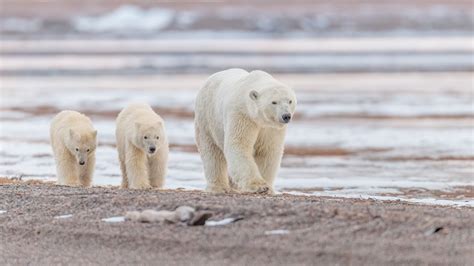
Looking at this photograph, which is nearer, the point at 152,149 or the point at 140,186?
the point at 152,149

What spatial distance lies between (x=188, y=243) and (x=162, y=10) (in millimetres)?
69258

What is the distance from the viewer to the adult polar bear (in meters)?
8.85

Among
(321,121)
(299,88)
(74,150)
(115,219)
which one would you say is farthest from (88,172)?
(299,88)

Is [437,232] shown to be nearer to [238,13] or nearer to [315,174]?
[315,174]

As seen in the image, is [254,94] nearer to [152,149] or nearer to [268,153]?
[268,153]

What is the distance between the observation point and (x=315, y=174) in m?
12.3

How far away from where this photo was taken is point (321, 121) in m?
17.8

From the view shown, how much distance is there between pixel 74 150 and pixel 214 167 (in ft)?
5.08

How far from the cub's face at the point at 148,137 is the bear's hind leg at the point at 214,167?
44 centimetres

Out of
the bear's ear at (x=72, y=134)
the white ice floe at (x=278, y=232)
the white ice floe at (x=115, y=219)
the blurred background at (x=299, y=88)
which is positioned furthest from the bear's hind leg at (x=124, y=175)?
the white ice floe at (x=278, y=232)

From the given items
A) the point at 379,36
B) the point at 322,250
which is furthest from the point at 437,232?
the point at 379,36

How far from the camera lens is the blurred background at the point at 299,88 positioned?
40.8 ft

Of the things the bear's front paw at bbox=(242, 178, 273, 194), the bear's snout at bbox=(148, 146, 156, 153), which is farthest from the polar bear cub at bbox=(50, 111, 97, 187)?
the bear's front paw at bbox=(242, 178, 273, 194)

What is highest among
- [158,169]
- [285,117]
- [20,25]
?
[285,117]
